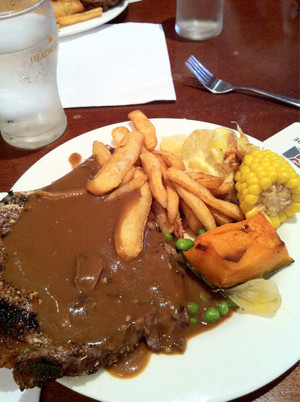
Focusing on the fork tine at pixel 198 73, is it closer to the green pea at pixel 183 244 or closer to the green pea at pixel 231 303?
the green pea at pixel 183 244

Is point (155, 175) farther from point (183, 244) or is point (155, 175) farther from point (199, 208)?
point (183, 244)

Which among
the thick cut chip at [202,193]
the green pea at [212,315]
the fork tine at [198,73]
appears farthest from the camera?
the fork tine at [198,73]

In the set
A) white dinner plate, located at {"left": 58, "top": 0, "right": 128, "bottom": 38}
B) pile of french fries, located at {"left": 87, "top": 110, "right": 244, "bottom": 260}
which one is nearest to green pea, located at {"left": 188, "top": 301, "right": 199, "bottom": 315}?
pile of french fries, located at {"left": 87, "top": 110, "right": 244, "bottom": 260}

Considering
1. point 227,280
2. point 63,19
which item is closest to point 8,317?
point 227,280

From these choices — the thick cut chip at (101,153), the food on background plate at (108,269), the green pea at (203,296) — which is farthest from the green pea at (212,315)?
the thick cut chip at (101,153)

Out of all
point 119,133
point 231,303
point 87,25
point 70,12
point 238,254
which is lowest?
point 231,303

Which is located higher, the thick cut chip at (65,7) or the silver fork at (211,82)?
the thick cut chip at (65,7)

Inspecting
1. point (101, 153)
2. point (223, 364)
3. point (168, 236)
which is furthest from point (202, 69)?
point (223, 364)
